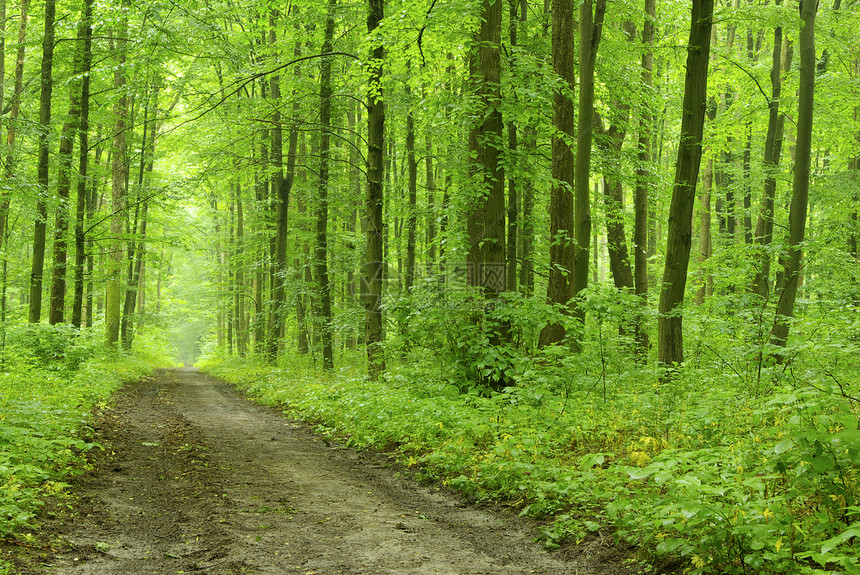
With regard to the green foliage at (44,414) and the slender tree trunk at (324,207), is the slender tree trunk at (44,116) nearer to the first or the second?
the green foliage at (44,414)

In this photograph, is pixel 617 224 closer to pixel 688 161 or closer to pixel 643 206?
pixel 643 206

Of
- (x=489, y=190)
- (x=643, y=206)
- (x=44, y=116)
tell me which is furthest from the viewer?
(x=643, y=206)

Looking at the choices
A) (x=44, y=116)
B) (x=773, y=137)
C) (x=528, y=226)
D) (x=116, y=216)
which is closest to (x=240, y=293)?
(x=116, y=216)

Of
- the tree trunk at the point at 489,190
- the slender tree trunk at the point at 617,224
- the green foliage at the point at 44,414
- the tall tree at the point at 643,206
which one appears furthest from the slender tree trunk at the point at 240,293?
the tree trunk at the point at 489,190

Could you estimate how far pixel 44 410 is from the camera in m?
7.22

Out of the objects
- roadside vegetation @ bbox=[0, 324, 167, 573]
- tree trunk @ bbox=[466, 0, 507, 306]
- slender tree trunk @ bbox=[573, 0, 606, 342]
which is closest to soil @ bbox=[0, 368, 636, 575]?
roadside vegetation @ bbox=[0, 324, 167, 573]

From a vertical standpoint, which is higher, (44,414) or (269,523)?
(44,414)

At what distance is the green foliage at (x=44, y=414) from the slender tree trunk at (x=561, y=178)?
7782 mm

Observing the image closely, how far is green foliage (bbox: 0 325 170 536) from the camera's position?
4781 mm

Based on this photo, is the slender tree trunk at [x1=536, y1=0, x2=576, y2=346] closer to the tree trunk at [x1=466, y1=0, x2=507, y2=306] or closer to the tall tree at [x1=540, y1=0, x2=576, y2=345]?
the tall tree at [x1=540, y1=0, x2=576, y2=345]

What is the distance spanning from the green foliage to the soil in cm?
Answer: 26

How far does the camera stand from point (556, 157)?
427 inches

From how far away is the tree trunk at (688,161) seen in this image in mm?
8273

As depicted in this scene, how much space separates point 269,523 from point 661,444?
13.2ft
